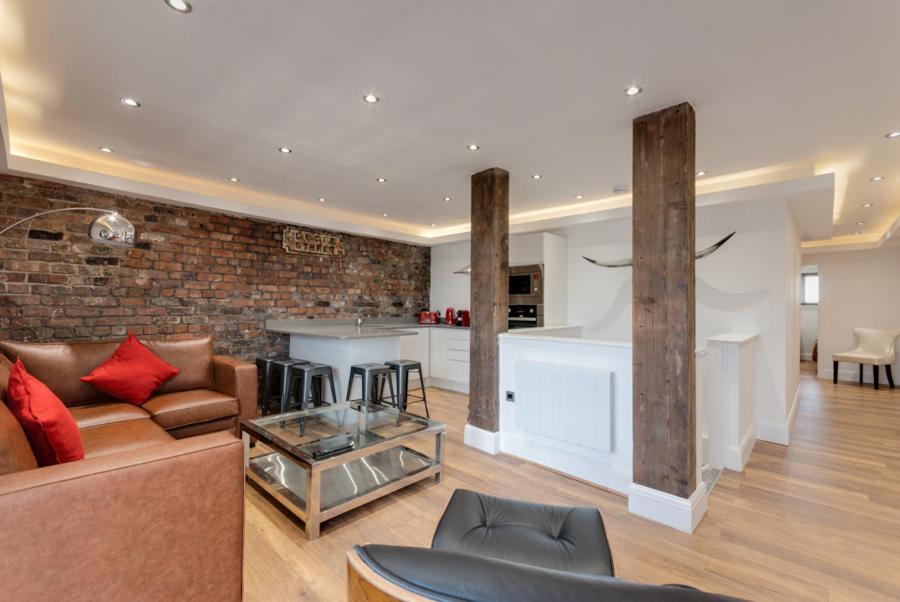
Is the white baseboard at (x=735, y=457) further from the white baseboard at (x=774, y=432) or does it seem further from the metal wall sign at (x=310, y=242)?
the metal wall sign at (x=310, y=242)

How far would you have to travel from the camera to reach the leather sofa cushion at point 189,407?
289 centimetres

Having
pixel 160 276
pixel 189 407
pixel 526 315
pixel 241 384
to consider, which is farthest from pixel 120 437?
pixel 526 315

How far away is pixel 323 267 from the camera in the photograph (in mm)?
5246

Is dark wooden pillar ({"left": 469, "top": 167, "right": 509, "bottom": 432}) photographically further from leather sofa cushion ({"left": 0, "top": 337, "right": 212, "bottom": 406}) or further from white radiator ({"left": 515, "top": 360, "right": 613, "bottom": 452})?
leather sofa cushion ({"left": 0, "top": 337, "right": 212, "bottom": 406})

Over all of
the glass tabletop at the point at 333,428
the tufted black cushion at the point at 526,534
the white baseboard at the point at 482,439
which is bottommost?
the white baseboard at the point at 482,439

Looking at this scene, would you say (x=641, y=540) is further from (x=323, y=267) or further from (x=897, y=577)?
(x=323, y=267)

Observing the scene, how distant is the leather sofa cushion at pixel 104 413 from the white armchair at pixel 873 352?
8.64 meters

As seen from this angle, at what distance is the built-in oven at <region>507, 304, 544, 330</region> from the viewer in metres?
4.86

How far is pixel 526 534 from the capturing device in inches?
57.3

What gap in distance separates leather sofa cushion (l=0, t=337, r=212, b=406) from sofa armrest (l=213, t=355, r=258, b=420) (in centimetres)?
24

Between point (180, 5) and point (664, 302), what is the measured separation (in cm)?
271

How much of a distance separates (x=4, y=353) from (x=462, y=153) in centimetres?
351

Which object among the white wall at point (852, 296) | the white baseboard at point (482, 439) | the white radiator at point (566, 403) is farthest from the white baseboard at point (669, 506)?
the white wall at point (852, 296)

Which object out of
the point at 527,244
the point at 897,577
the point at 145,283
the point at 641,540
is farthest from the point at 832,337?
the point at 145,283
